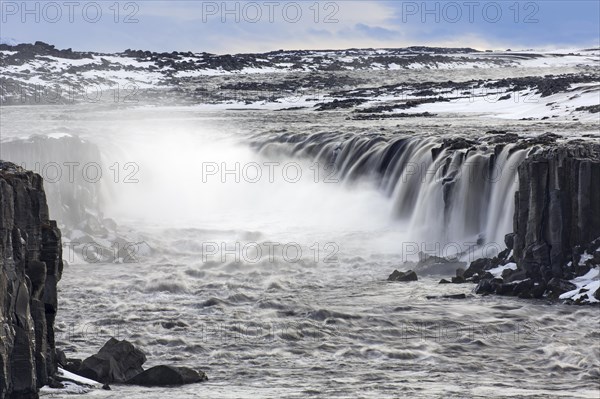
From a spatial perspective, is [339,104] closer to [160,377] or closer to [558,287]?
[558,287]

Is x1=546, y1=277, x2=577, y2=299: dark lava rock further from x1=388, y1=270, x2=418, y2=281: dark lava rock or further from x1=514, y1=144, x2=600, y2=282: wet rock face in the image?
x1=388, y1=270, x2=418, y2=281: dark lava rock

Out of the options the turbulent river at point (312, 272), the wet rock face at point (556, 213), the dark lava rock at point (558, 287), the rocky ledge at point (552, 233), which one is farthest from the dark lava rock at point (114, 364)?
the wet rock face at point (556, 213)

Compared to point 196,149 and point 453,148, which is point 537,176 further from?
point 196,149

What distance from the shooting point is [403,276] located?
103ft

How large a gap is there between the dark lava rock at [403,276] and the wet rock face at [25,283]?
563 inches

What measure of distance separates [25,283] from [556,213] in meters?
17.2

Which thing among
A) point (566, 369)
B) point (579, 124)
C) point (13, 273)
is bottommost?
point (566, 369)

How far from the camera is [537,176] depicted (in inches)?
1188

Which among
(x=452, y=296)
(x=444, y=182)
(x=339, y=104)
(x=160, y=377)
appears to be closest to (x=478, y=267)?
(x=452, y=296)

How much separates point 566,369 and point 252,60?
143555mm

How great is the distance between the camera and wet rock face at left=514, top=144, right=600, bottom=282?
29016mm

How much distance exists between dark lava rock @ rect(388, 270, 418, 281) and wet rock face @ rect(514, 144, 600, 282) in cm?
329

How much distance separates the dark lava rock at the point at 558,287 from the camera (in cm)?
2767

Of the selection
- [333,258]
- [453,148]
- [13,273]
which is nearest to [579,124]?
[453,148]
